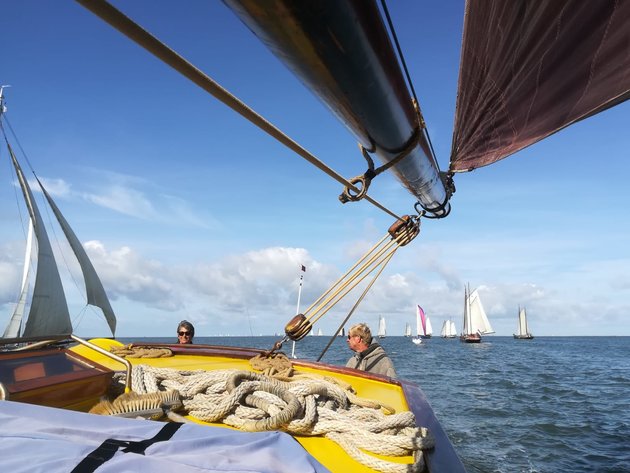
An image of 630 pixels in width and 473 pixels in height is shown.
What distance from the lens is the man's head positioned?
17.3ft

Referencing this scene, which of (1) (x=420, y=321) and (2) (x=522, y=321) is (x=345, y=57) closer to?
(1) (x=420, y=321)

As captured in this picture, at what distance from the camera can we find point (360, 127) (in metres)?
2.04

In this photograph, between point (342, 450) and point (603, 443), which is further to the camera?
point (603, 443)

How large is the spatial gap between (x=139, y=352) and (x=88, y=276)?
2862 centimetres

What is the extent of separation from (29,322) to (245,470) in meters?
31.2

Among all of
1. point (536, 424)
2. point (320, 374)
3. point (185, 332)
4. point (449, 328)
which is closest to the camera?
point (320, 374)

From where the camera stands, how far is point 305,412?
2678 millimetres

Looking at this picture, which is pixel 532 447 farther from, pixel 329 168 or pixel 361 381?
pixel 329 168

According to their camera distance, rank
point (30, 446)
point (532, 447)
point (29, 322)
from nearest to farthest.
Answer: point (30, 446) → point (532, 447) → point (29, 322)

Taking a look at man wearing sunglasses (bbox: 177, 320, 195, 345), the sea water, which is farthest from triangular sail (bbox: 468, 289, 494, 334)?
man wearing sunglasses (bbox: 177, 320, 195, 345)

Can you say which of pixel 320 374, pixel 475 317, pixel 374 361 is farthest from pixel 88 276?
pixel 475 317

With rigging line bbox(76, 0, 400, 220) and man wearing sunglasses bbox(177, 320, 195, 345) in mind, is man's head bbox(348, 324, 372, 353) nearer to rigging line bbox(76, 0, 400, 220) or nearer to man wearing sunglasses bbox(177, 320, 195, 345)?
man wearing sunglasses bbox(177, 320, 195, 345)

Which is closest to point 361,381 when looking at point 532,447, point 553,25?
point 553,25

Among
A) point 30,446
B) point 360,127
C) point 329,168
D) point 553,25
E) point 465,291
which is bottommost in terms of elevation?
point 30,446
